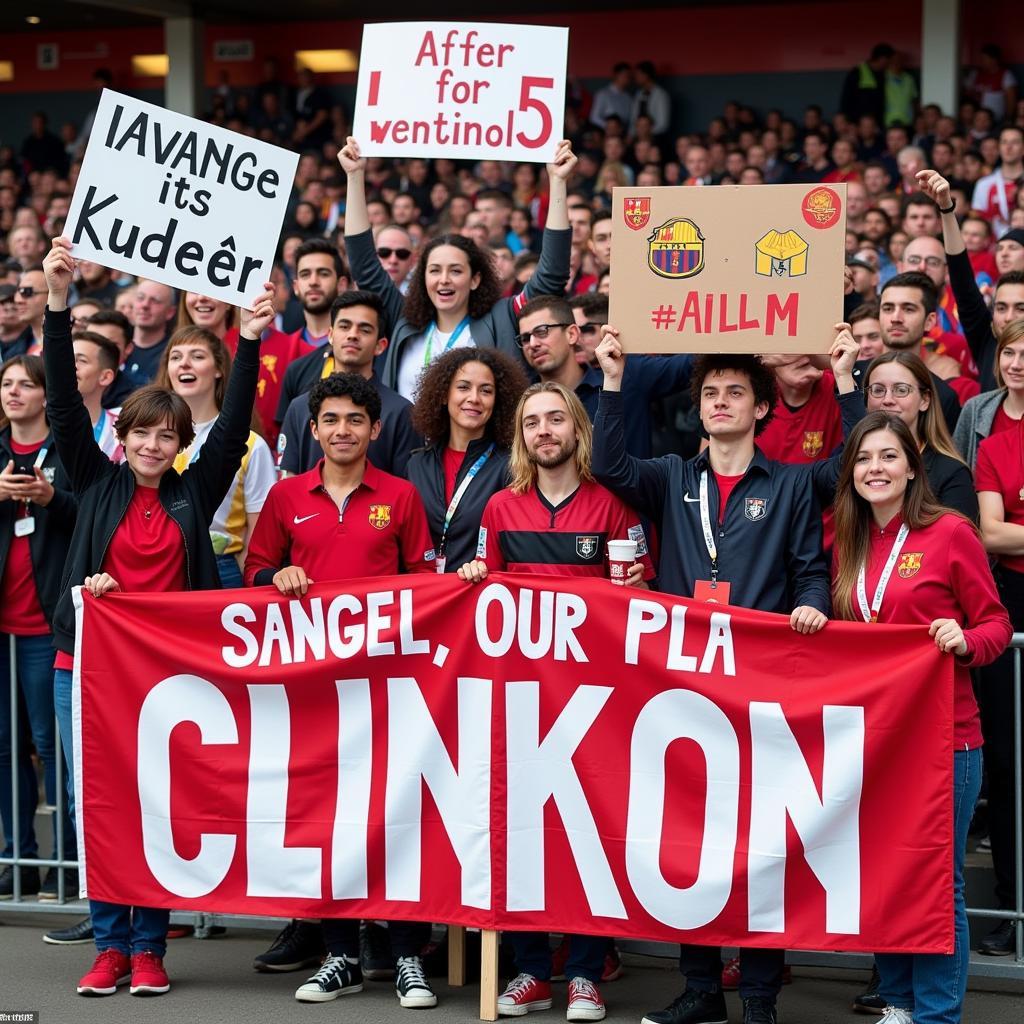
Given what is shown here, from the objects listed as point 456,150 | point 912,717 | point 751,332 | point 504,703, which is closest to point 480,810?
point 504,703

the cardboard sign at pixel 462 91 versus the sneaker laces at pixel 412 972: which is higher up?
the cardboard sign at pixel 462 91

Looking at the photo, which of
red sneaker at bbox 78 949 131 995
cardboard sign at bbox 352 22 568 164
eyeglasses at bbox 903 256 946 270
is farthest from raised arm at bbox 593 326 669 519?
eyeglasses at bbox 903 256 946 270

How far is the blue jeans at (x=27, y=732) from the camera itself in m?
6.75

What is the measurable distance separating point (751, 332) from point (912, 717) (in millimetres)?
1395

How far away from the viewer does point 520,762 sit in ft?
18.5

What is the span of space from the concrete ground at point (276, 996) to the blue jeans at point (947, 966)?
40 centimetres

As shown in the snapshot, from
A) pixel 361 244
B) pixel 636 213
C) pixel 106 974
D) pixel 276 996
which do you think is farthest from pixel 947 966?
pixel 361 244

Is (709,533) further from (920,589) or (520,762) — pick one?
(520,762)

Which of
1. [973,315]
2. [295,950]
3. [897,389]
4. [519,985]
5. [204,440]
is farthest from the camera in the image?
[973,315]

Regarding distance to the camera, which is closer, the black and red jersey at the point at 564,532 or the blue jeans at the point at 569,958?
the blue jeans at the point at 569,958

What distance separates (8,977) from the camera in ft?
19.9

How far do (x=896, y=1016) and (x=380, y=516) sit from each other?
2.45 meters

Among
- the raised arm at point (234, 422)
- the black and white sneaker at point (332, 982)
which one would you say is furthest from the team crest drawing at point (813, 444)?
the black and white sneaker at point (332, 982)

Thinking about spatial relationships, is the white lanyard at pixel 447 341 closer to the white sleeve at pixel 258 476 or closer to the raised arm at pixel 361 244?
the raised arm at pixel 361 244
